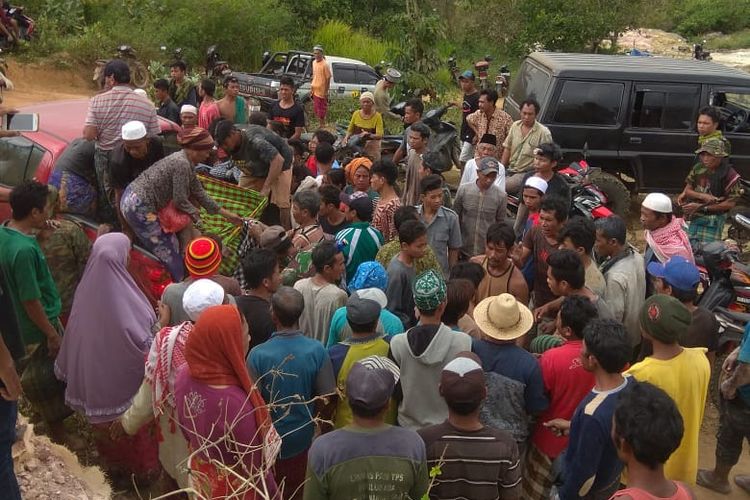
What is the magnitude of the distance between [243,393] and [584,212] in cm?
537

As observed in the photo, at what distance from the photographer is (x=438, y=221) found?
563cm

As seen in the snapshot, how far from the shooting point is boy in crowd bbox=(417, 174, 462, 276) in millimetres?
5547

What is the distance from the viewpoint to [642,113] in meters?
9.15

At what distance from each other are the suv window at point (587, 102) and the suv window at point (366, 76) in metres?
6.98

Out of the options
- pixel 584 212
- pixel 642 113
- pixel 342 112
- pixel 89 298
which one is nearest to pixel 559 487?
pixel 89 298

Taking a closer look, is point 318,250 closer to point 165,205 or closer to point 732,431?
point 165,205

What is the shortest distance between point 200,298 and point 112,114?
10.4ft

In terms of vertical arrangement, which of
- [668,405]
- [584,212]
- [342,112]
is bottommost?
[342,112]

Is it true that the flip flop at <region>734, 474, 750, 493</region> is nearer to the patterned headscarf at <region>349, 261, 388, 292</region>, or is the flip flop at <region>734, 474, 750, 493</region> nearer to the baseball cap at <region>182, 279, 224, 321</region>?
the patterned headscarf at <region>349, 261, 388, 292</region>

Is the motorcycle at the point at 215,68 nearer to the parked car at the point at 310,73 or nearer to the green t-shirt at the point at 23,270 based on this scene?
the parked car at the point at 310,73

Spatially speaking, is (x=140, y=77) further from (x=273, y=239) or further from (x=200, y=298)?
(x=200, y=298)

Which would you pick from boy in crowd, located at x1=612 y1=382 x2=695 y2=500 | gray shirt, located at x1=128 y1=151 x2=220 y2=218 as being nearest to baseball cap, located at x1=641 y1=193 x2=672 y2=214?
boy in crowd, located at x1=612 y1=382 x2=695 y2=500

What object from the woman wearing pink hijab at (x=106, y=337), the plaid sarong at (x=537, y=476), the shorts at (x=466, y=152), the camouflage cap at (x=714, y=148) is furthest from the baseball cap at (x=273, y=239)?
the shorts at (x=466, y=152)

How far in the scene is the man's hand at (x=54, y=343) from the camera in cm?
454
